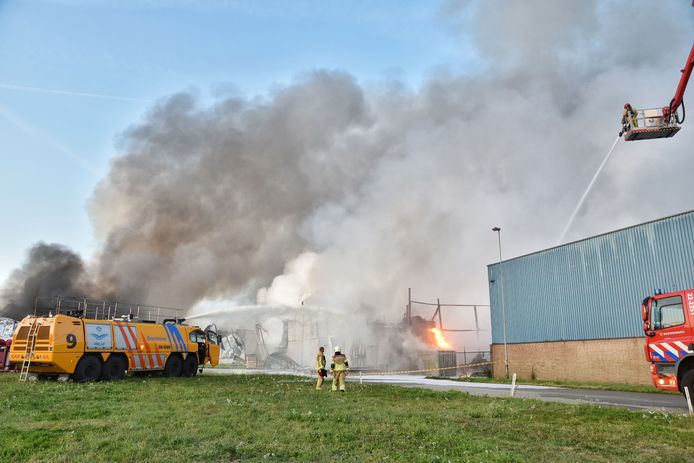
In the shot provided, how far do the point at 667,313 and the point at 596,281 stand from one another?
14539mm

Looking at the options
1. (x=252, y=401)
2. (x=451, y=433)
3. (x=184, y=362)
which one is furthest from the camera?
(x=184, y=362)

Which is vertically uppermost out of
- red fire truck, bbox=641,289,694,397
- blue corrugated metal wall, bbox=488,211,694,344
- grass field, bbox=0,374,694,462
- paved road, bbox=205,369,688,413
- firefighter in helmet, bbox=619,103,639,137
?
firefighter in helmet, bbox=619,103,639,137

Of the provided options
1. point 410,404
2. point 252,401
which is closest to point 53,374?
point 252,401

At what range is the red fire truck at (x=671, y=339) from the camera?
13.0m

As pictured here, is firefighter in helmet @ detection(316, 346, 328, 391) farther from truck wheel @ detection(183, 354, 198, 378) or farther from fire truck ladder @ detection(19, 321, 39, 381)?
fire truck ladder @ detection(19, 321, 39, 381)

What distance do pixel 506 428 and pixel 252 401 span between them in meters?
6.34

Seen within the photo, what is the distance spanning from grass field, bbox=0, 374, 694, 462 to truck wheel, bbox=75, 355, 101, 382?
22.4 feet

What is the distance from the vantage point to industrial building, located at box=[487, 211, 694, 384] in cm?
2469

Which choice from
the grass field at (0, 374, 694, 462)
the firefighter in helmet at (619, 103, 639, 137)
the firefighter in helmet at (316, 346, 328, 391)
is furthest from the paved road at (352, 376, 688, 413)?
the firefighter in helmet at (619, 103, 639, 137)

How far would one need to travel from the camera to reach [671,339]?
1369 centimetres

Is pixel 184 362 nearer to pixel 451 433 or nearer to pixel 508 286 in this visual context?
pixel 451 433

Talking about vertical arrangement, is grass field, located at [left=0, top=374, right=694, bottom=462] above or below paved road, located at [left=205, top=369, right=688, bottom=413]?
above

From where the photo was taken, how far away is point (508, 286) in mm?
34250

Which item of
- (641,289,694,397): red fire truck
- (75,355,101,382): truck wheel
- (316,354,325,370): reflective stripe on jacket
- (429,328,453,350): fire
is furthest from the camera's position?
(429,328,453,350): fire
